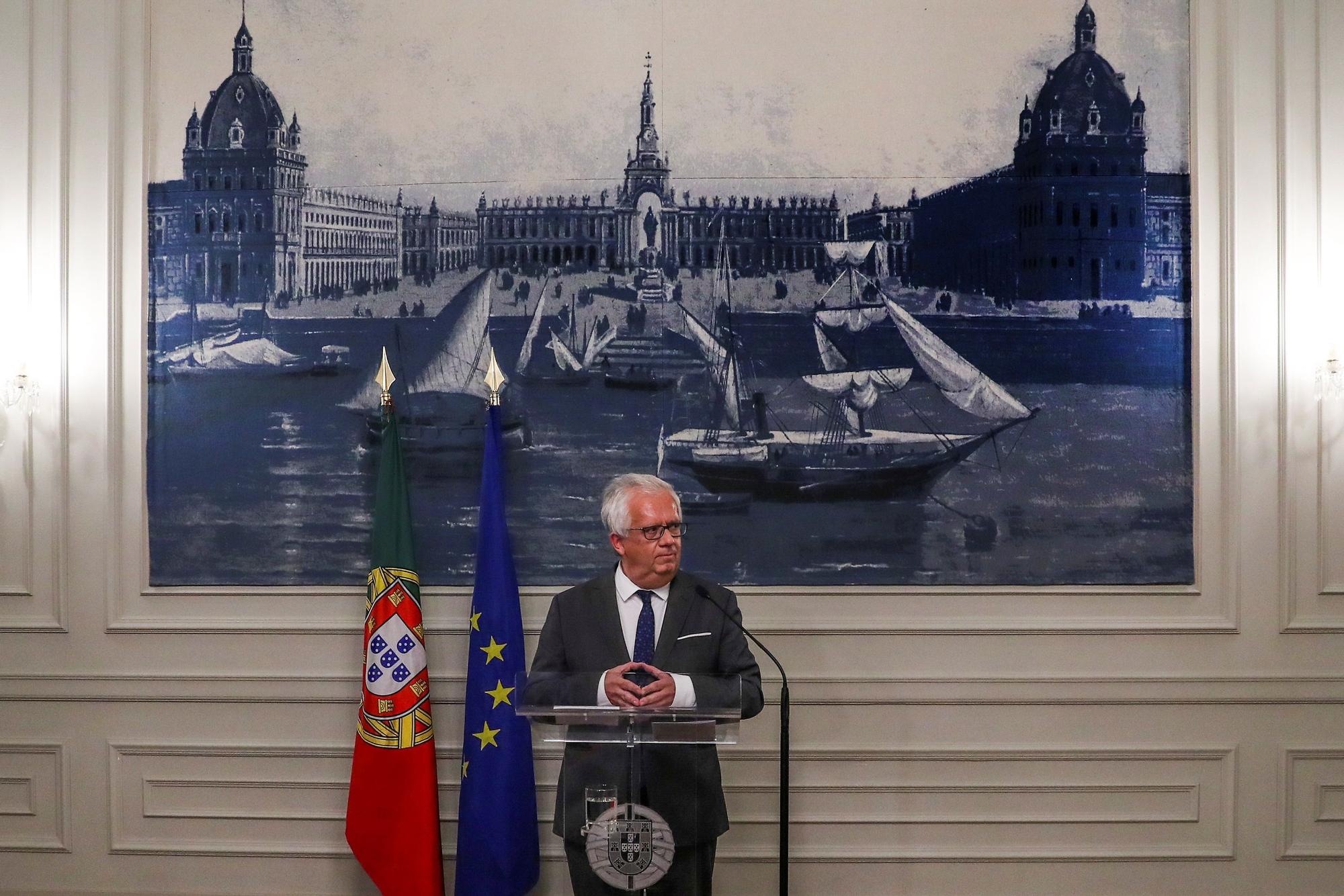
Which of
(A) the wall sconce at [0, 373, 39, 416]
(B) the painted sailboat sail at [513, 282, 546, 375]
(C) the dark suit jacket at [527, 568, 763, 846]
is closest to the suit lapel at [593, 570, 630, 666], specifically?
(C) the dark suit jacket at [527, 568, 763, 846]

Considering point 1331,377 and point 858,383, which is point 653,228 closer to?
point 858,383

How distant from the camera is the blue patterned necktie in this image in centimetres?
311

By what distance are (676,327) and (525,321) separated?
0.56 metres

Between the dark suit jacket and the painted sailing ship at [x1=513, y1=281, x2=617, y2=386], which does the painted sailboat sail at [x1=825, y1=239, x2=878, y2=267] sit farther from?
the dark suit jacket

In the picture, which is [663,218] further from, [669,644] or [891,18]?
[669,644]

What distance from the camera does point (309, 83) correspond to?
404cm

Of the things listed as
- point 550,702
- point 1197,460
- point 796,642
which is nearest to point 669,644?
point 550,702

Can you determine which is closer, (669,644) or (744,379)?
(669,644)

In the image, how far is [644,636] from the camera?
10.3 feet

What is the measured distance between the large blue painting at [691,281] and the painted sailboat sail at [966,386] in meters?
0.01

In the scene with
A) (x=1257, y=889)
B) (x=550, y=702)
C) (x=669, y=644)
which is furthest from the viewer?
(x=1257, y=889)

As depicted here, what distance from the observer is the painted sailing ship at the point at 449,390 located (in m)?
3.99

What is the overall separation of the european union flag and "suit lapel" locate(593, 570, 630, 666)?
650 mm

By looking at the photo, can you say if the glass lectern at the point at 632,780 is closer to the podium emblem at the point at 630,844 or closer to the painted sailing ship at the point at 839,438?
the podium emblem at the point at 630,844
